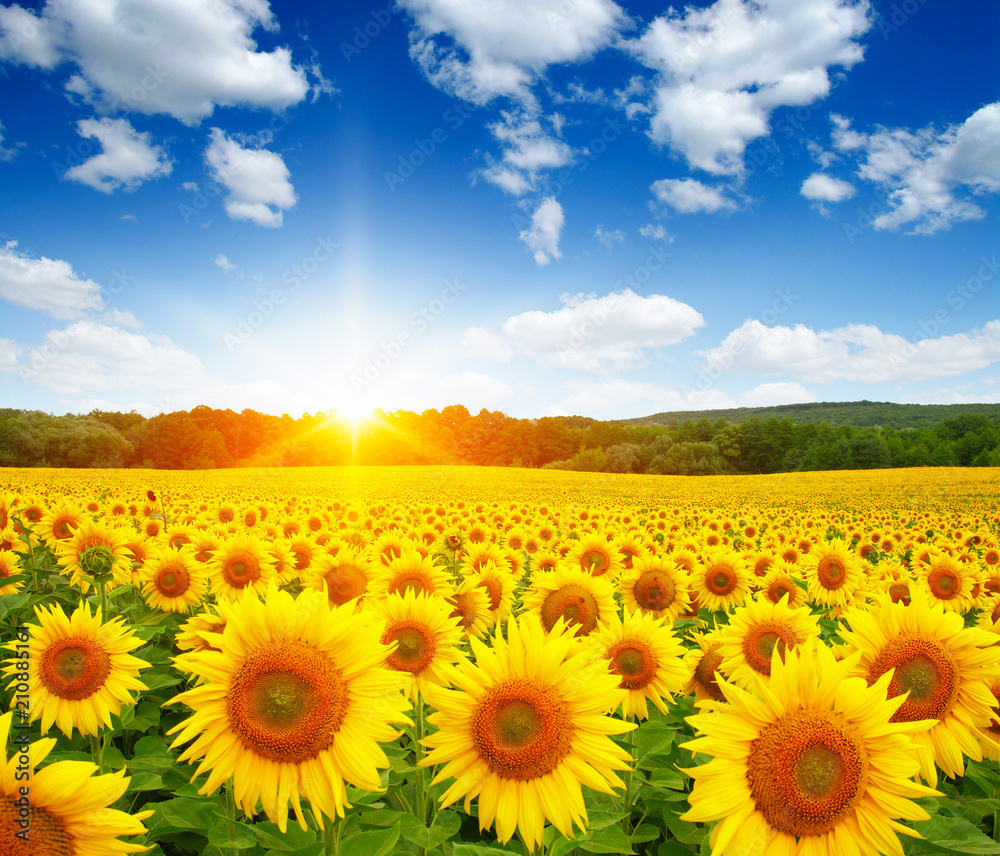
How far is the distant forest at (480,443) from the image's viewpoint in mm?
66375

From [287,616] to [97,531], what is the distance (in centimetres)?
517

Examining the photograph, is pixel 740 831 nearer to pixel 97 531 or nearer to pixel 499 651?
pixel 499 651

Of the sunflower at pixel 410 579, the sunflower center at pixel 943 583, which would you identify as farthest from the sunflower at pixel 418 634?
the sunflower center at pixel 943 583

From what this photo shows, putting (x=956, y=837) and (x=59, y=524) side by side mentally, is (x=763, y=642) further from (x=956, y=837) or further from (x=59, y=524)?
(x=59, y=524)

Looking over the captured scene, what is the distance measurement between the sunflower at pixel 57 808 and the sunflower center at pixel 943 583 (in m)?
8.37

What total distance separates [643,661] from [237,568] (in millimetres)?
4097

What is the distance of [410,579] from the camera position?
183 inches

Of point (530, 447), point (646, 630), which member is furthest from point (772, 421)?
point (646, 630)

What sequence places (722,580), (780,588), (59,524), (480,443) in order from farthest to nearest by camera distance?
(480,443) → (59,524) → (722,580) → (780,588)

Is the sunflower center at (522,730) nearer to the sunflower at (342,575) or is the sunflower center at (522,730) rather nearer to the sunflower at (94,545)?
the sunflower at (342,575)

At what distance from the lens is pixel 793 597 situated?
241 inches

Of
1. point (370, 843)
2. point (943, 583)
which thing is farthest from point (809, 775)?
point (943, 583)

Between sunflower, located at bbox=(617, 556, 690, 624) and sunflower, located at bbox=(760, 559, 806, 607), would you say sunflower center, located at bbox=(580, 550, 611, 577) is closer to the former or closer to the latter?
sunflower, located at bbox=(617, 556, 690, 624)

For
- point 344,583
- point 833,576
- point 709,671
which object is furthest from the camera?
point 833,576
